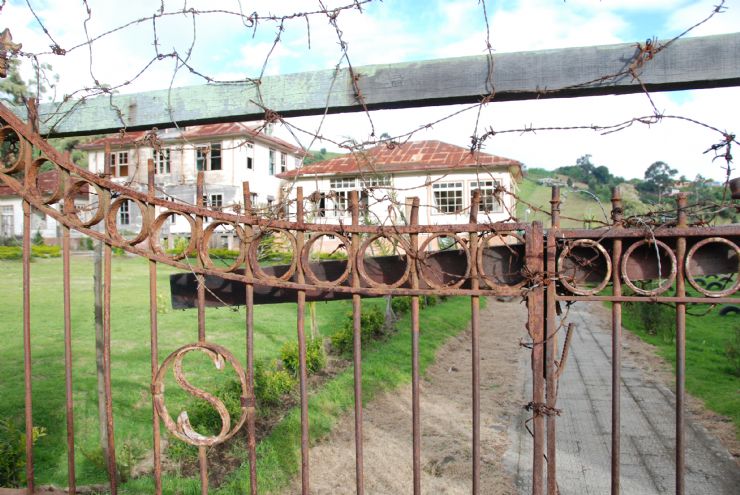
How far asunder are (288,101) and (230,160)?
2559cm

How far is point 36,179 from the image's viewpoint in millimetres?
2170

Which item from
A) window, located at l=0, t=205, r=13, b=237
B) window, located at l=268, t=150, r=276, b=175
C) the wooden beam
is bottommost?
the wooden beam

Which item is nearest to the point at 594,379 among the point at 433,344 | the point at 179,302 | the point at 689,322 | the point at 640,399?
the point at 640,399

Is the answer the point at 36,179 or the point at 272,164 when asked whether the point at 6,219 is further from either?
the point at 36,179

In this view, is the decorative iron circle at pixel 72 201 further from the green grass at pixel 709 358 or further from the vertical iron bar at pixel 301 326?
the green grass at pixel 709 358

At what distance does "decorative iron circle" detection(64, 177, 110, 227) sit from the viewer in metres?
2.04

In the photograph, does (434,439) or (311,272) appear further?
(434,439)

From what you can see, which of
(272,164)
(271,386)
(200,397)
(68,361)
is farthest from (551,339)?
(272,164)

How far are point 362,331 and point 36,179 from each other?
8.32 meters

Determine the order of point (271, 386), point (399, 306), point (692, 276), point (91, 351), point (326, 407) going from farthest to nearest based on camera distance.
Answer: point (399, 306)
point (91, 351)
point (326, 407)
point (271, 386)
point (692, 276)

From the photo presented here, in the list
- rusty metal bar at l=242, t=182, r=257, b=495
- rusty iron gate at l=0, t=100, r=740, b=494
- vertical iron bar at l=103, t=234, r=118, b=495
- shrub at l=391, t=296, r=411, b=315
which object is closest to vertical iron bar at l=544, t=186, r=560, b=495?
rusty iron gate at l=0, t=100, r=740, b=494

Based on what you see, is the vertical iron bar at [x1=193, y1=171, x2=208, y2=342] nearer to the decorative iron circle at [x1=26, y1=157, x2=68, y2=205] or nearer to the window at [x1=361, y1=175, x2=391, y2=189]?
the decorative iron circle at [x1=26, y1=157, x2=68, y2=205]

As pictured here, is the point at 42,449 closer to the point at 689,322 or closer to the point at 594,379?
the point at 594,379

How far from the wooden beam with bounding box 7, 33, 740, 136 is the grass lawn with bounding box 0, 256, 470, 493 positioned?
3.38 feet
